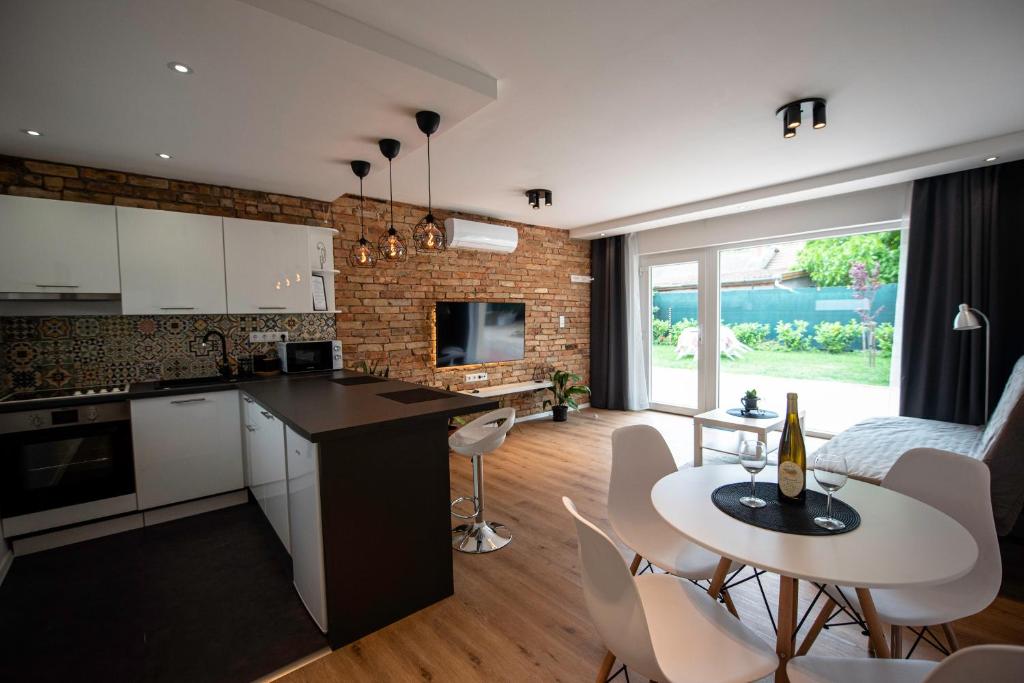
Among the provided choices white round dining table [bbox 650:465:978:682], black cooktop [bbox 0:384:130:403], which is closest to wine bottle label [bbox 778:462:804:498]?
white round dining table [bbox 650:465:978:682]

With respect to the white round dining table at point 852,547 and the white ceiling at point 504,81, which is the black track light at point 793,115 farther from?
the white round dining table at point 852,547

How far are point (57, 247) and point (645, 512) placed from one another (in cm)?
377

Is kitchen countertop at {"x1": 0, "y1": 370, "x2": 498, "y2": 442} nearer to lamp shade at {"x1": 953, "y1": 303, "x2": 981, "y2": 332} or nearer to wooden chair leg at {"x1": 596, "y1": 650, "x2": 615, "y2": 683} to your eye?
wooden chair leg at {"x1": 596, "y1": 650, "x2": 615, "y2": 683}

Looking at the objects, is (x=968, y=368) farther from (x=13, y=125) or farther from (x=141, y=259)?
(x=13, y=125)

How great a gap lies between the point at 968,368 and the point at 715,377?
2280 mm

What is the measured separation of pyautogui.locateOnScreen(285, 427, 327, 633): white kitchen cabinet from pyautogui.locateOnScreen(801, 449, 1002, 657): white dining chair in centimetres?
187

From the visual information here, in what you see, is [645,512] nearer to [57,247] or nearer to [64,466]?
[64,466]

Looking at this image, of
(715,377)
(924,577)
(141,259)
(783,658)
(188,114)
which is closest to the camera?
(924,577)

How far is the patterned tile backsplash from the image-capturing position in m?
2.88

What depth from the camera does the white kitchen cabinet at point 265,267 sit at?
132 inches

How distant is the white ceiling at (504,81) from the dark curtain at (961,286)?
70cm

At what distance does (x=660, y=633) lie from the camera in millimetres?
1283

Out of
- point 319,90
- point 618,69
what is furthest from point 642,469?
point 319,90

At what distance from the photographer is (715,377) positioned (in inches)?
220
